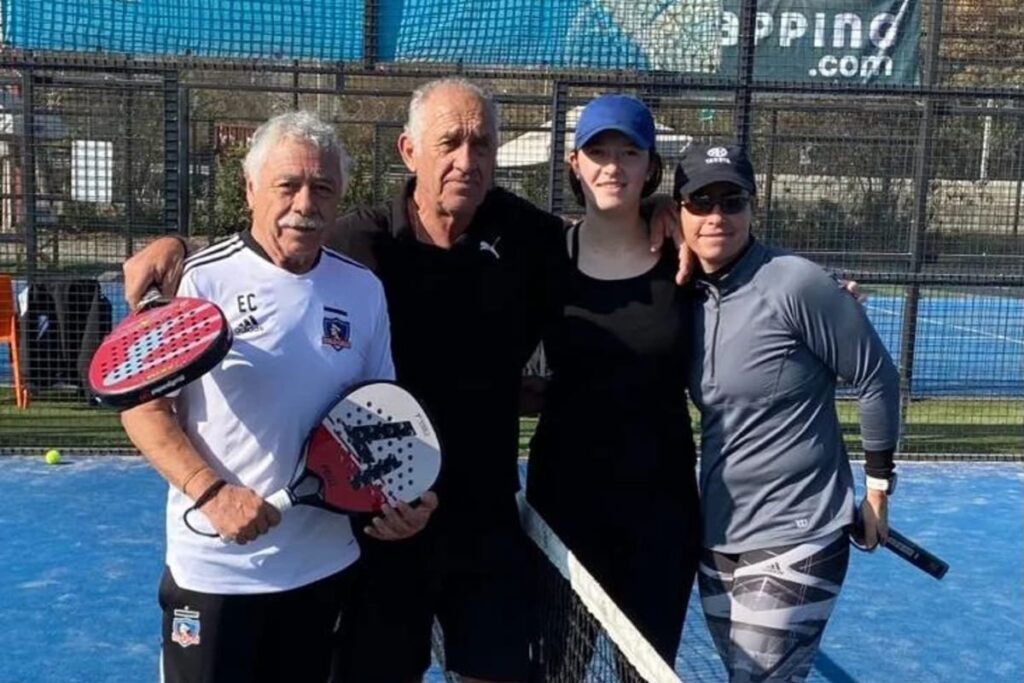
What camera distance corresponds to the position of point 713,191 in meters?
3.14

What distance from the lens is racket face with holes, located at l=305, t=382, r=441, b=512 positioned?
9.09ft

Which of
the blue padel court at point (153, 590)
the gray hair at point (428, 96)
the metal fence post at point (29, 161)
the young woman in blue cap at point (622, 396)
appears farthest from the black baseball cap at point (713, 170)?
the metal fence post at point (29, 161)

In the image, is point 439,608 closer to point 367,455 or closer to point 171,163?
point 367,455

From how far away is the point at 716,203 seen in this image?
316 cm

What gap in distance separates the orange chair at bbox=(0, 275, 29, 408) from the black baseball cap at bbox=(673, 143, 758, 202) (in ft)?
25.1

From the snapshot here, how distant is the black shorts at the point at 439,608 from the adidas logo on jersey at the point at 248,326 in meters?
0.75

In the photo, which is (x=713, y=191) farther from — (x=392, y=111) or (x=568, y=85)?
(x=392, y=111)

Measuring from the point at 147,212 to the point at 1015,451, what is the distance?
26.9 ft

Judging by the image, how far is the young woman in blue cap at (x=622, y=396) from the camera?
3252mm

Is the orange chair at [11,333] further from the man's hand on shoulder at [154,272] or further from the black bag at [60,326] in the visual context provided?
the man's hand on shoulder at [154,272]

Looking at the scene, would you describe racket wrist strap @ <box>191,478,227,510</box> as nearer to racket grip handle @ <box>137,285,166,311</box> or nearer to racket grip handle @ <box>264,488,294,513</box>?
racket grip handle @ <box>264,488,294,513</box>

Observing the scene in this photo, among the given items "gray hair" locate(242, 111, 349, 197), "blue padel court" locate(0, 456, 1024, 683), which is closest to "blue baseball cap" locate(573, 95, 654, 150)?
"gray hair" locate(242, 111, 349, 197)

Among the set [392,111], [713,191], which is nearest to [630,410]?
[713,191]

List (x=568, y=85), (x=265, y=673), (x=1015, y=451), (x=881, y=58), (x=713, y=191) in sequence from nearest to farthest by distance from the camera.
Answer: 1. (x=265, y=673)
2. (x=713, y=191)
3. (x=568, y=85)
4. (x=881, y=58)
5. (x=1015, y=451)
